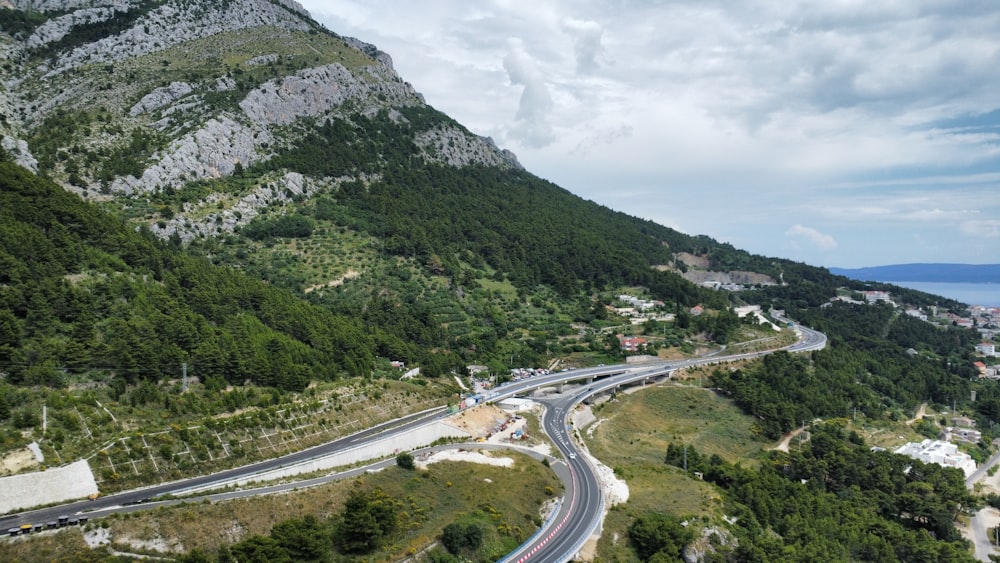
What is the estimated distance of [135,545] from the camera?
32094mm

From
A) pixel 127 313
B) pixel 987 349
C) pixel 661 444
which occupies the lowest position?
pixel 661 444

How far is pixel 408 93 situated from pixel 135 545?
551 feet

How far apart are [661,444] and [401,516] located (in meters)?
45.2

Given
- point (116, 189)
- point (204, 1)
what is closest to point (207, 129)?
point (116, 189)

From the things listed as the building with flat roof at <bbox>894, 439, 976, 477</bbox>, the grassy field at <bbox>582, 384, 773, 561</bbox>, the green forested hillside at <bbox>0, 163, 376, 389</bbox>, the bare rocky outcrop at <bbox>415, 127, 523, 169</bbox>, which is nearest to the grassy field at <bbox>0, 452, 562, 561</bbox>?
the grassy field at <bbox>582, 384, 773, 561</bbox>

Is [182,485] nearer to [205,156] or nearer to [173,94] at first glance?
[205,156]

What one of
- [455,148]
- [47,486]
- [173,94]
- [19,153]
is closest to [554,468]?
[47,486]

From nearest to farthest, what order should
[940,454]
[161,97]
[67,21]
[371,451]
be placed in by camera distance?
[371,451] < [940,454] < [161,97] < [67,21]

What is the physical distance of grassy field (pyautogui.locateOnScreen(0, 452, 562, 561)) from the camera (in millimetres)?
32188

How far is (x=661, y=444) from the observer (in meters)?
75.4

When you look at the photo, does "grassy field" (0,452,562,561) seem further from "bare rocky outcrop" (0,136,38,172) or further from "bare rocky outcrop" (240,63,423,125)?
"bare rocky outcrop" (240,63,423,125)

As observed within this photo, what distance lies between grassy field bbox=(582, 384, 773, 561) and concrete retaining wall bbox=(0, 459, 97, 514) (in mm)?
34058

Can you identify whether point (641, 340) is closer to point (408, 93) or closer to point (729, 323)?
point (729, 323)

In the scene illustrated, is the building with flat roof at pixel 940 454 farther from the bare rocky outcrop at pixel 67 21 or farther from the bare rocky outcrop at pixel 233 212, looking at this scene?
the bare rocky outcrop at pixel 67 21
